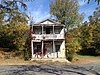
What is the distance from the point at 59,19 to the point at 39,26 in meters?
21.5

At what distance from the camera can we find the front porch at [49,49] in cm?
4584

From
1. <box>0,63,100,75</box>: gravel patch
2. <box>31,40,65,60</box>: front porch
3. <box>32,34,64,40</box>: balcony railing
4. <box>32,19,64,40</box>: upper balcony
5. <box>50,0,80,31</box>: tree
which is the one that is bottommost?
<box>0,63,100,75</box>: gravel patch

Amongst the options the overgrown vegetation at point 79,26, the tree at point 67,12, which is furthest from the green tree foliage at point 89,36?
the tree at point 67,12

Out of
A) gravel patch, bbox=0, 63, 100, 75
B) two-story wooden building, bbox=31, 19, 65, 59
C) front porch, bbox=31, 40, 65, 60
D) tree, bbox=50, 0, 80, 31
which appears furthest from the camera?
tree, bbox=50, 0, 80, 31

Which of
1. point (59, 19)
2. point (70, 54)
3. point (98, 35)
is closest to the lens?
point (70, 54)

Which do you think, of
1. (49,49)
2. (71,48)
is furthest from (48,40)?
(71,48)

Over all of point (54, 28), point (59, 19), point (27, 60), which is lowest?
point (27, 60)

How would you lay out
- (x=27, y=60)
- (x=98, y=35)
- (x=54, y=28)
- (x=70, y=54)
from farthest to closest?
(x=98, y=35)
(x=54, y=28)
(x=70, y=54)
(x=27, y=60)

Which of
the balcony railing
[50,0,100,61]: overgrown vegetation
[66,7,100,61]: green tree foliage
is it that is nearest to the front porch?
the balcony railing

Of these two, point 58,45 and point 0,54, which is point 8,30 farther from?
point 58,45

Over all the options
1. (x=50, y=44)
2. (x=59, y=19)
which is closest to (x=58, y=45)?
(x=50, y=44)

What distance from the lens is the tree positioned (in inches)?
2601

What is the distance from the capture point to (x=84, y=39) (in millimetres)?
59562

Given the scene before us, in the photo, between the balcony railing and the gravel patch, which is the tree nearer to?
the balcony railing
